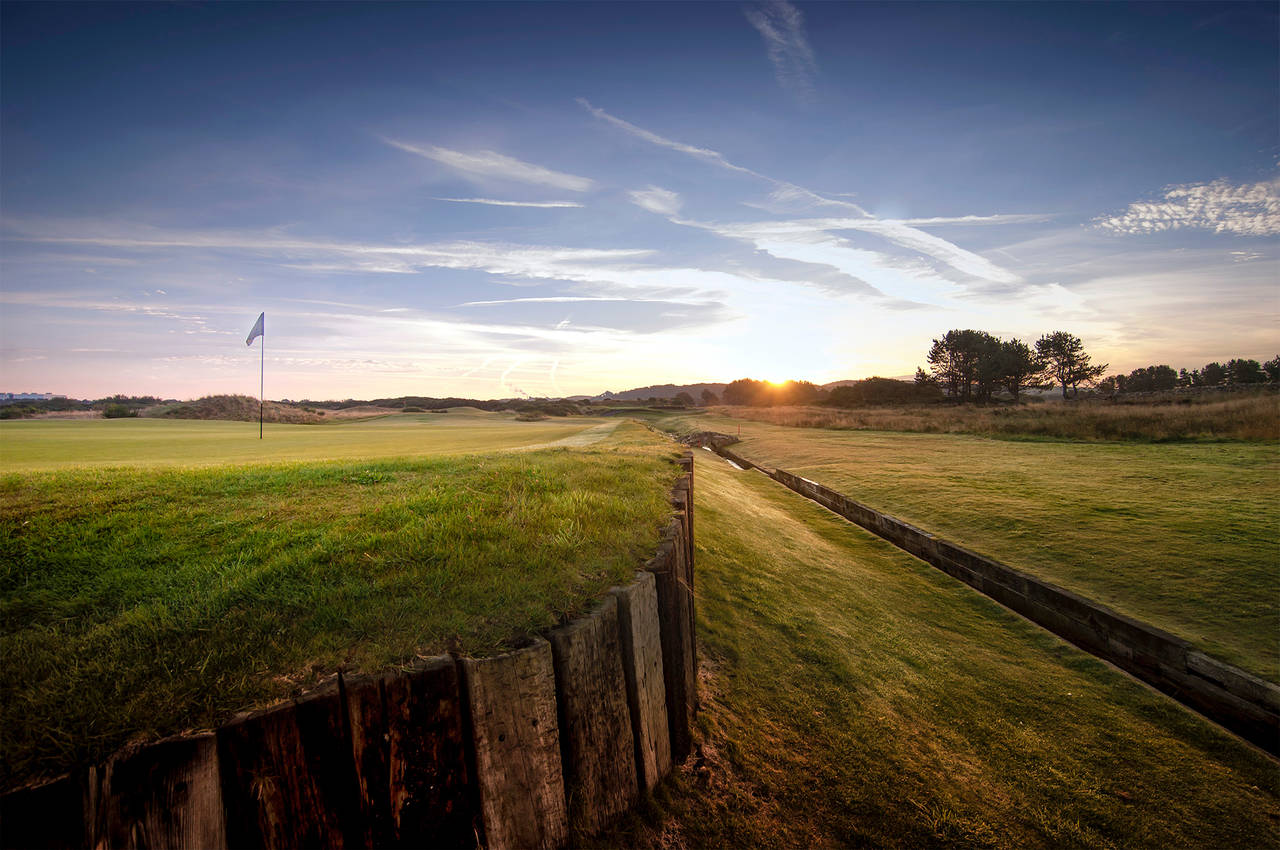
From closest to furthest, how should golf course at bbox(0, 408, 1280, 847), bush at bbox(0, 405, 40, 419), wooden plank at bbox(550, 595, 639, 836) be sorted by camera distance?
golf course at bbox(0, 408, 1280, 847) → wooden plank at bbox(550, 595, 639, 836) → bush at bbox(0, 405, 40, 419)

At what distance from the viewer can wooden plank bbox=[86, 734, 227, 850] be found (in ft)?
5.32

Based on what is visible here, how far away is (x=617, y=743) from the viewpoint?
2.75 meters

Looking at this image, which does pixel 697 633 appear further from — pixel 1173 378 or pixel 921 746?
pixel 1173 378

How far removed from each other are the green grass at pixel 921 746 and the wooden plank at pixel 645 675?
21 cm

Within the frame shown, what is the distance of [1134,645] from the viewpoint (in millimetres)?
5520

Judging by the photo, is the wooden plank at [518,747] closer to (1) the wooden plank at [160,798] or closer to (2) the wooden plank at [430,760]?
(2) the wooden plank at [430,760]

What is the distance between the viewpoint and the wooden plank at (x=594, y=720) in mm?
2539

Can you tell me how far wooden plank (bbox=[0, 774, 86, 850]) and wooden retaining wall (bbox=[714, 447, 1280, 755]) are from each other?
26.1 ft

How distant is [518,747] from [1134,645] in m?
6.99

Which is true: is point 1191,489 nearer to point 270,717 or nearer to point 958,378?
point 270,717

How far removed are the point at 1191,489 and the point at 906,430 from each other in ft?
65.6

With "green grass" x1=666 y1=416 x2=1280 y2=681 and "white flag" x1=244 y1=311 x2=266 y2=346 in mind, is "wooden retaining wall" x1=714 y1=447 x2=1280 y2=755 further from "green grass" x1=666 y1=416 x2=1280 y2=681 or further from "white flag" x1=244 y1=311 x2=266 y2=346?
"white flag" x1=244 y1=311 x2=266 y2=346

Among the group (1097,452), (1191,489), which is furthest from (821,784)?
(1097,452)

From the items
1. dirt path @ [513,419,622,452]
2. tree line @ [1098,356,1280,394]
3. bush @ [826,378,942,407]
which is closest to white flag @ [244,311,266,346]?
dirt path @ [513,419,622,452]
